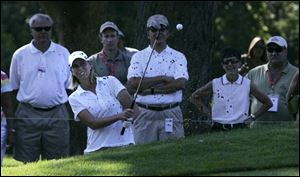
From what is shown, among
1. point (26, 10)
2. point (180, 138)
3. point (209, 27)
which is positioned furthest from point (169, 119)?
point (26, 10)

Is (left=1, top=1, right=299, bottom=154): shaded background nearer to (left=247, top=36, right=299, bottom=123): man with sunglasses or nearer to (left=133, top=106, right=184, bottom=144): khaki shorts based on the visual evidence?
(left=247, top=36, right=299, bottom=123): man with sunglasses

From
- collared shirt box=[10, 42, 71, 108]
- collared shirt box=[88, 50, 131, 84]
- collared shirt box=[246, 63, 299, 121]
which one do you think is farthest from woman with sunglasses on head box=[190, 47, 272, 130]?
collared shirt box=[10, 42, 71, 108]

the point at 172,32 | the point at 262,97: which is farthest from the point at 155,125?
the point at 172,32

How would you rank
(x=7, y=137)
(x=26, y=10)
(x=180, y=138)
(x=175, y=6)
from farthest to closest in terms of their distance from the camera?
(x=26, y=10) → (x=175, y=6) → (x=180, y=138) → (x=7, y=137)

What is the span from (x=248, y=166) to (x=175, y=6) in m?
6.42

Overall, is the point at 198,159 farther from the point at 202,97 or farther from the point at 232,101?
the point at 202,97

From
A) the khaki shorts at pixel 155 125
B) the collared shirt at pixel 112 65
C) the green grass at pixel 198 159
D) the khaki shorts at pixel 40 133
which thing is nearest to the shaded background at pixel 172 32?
the khaki shorts at pixel 155 125

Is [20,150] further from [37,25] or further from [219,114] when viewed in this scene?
[219,114]

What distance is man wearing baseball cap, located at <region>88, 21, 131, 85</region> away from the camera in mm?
10781

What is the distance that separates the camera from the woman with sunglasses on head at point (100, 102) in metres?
9.41

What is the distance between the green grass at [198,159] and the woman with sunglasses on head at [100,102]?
0.19 meters

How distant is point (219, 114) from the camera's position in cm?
1070

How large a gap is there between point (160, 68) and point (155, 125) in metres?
0.67

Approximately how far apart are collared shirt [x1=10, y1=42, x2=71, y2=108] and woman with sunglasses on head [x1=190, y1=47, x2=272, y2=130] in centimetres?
191
